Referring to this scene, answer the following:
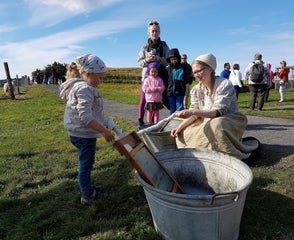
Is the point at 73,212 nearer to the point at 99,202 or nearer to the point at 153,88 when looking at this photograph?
the point at 99,202

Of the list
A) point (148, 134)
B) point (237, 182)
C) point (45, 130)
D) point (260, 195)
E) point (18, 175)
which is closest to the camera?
point (237, 182)

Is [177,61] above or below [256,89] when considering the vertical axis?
above

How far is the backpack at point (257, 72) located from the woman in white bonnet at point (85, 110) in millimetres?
7615

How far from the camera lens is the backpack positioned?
9.85m

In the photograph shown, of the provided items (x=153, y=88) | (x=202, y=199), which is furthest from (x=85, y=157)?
(x=153, y=88)

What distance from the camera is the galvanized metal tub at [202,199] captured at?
2221 mm

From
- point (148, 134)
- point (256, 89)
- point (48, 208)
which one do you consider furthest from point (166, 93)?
point (256, 89)

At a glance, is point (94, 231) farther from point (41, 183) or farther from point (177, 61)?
point (177, 61)

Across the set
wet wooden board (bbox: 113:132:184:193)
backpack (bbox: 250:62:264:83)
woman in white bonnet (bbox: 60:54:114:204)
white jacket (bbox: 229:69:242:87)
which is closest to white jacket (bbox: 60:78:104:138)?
woman in white bonnet (bbox: 60:54:114:204)

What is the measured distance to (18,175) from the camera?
462 cm

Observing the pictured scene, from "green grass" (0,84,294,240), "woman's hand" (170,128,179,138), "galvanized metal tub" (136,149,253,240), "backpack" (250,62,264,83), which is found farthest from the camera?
"backpack" (250,62,264,83)

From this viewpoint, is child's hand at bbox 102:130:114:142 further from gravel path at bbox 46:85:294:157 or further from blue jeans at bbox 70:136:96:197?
gravel path at bbox 46:85:294:157

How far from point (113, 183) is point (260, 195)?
1.71 metres

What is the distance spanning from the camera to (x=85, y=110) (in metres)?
3.04
